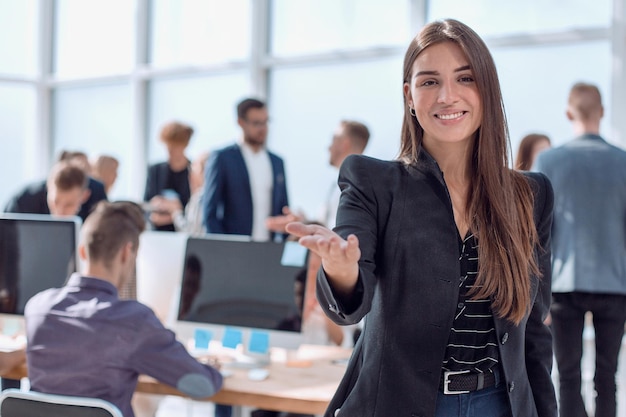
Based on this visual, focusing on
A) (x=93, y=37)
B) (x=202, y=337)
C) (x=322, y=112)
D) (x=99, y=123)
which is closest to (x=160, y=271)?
(x=202, y=337)

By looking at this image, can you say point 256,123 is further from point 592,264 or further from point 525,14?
point 592,264

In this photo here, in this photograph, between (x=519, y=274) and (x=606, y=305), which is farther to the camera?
(x=606, y=305)

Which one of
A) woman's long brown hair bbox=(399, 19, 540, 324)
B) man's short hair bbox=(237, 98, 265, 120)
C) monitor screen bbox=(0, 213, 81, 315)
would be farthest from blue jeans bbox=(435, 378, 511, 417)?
man's short hair bbox=(237, 98, 265, 120)

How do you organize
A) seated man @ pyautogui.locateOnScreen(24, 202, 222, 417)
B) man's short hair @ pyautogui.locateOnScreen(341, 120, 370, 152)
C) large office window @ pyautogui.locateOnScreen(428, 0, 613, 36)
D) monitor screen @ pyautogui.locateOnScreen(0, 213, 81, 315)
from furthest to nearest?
large office window @ pyautogui.locateOnScreen(428, 0, 613, 36), man's short hair @ pyautogui.locateOnScreen(341, 120, 370, 152), monitor screen @ pyautogui.locateOnScreen(0, 213, 81, 315), seated man @ pyautogui.locateOnScreen(24, 202, 222, 417)

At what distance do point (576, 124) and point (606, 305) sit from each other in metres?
0.84

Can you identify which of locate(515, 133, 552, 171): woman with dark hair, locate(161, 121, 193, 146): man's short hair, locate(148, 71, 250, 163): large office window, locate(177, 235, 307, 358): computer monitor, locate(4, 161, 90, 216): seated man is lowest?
locate(177, 235, 307, 358): computer monitor

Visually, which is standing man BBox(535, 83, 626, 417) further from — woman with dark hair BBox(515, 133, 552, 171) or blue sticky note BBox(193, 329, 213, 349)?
blue sticky note BBox(193, 329, 213, 349)

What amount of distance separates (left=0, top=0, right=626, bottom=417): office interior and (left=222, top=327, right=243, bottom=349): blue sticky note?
8.04ft

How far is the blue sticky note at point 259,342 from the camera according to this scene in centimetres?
302

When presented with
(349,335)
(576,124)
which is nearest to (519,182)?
(349,335)

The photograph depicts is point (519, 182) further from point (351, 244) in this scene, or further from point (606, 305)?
point (606, 305)

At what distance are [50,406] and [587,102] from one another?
2.78m

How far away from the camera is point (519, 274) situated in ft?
4.89

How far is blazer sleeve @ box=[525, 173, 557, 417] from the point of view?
5.14ft
